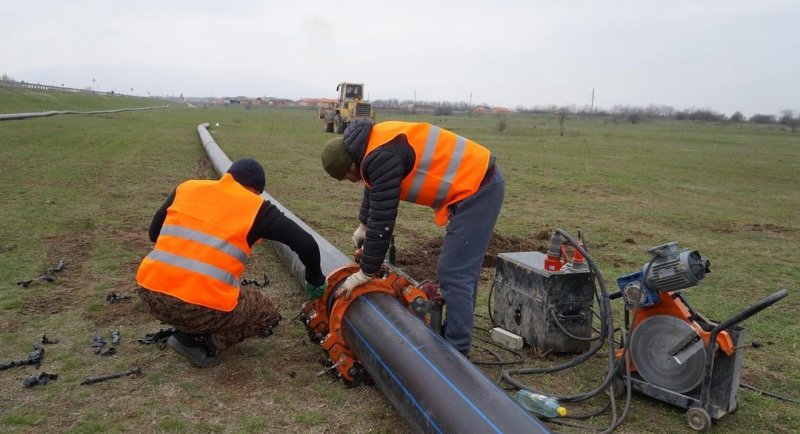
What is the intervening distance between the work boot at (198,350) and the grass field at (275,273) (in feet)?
0.26

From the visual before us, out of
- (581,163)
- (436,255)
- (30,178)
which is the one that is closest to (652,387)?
(436,255)

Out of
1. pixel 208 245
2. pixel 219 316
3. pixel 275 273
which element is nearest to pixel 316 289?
pixel 219 316

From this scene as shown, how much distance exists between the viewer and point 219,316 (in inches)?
137

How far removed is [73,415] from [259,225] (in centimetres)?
140

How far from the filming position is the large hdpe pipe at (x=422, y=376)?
2.43 meters

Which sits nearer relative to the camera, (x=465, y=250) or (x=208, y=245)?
(x=208, y=245)

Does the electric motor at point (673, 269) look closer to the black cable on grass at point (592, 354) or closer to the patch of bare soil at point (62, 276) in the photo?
the black cable on grass at point (592, 354)

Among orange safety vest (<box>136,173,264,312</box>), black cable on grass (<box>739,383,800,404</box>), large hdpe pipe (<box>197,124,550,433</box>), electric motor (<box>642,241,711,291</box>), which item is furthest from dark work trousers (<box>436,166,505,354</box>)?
black cable on grass (<box>739,383,800,404</box>)

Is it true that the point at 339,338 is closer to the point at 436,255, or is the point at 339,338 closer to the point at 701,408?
the point at 701,408

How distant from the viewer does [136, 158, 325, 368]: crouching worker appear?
3242mm

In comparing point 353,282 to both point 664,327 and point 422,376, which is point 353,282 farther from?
point 664,327

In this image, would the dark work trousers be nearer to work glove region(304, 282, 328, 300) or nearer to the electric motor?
work glove region(304, 282, 328, 300)

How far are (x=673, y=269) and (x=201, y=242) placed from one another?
2599 millimetres

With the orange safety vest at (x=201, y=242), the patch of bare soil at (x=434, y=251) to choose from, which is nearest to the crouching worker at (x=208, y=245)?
the orange safety vest at (x=201, y=242)
